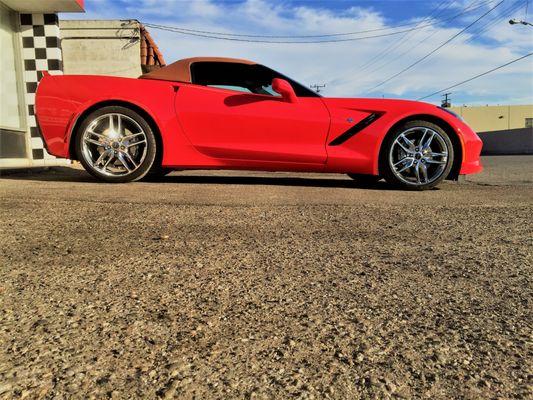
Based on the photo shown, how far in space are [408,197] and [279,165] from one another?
1195mm

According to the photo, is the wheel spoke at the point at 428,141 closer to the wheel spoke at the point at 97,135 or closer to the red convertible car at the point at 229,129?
the red convertible car at the point at 229,129

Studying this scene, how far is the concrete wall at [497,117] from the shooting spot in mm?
61625

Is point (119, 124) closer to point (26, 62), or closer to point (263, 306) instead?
point (263, 306)

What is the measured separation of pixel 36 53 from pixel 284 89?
4.83 meters

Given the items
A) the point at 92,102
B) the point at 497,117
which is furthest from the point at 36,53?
the point at 497,117

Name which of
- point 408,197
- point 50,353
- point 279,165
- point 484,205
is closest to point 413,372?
point 50,353

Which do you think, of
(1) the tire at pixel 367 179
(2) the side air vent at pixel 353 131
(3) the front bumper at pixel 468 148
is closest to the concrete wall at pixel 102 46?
(1) the tire at pixel 367 179

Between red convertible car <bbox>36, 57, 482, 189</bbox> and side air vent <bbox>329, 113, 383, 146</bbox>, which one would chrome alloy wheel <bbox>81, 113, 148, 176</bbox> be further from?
side air vent <bbox>329, 113, 383, 146</bbox>

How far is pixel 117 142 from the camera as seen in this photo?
4121 millimetres

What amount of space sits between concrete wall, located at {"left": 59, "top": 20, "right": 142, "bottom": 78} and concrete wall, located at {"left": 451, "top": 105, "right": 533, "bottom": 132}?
2299 inches

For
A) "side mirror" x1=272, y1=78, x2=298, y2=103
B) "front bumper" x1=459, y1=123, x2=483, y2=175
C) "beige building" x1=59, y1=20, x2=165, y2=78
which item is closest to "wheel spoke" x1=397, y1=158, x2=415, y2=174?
"front bumper" x1=459, y1=123, x2=483, y2=175

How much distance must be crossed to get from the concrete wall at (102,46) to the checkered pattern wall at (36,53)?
579 centimetres

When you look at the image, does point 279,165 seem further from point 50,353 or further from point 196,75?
point 50,353

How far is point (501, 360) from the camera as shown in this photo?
1095mm
